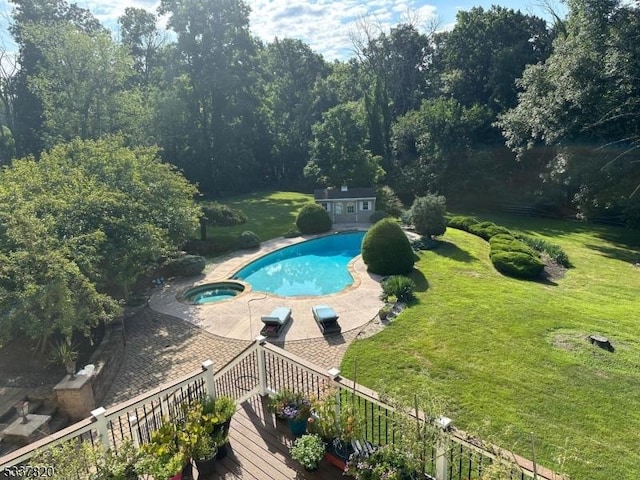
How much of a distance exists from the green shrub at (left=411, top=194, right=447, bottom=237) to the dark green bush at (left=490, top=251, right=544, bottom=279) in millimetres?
3976

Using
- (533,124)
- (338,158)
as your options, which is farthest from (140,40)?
(533,124)

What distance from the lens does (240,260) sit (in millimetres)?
20812

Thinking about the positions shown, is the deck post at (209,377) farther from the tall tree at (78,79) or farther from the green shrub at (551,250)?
the tall tree at (78,79)

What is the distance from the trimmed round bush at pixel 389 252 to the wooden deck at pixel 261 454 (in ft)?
36.2

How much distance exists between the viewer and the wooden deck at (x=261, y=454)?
571 centimetres

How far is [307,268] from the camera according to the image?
68.5ft

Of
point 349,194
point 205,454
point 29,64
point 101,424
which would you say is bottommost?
point 205,454

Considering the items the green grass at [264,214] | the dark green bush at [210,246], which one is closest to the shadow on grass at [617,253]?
the green grass at [264,214]

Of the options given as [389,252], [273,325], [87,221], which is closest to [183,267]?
[87,221]

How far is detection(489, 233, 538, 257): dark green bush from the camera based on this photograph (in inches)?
731

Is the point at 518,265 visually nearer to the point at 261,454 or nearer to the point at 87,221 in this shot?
the point at 261,454

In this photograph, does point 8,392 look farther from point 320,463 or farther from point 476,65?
point 476,65

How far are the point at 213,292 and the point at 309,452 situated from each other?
12475 mm

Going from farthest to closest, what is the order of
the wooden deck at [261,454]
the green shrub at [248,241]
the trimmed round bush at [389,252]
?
the green shrub at [248,241] → the trimmed round bush at [389,252] → the wooden deck at [261,454]
